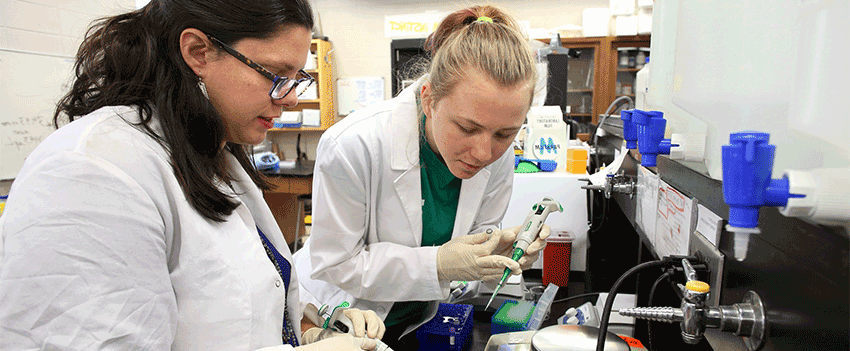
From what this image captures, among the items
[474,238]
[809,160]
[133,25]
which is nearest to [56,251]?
[133,25]

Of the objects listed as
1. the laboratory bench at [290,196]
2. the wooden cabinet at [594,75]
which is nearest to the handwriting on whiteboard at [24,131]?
the laboratory bench at [290,196]

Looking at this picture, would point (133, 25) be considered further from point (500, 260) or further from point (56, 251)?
point (500, 260)

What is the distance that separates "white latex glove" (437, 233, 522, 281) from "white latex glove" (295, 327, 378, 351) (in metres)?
0.36

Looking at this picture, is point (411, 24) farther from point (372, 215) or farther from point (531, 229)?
point (531, 229)

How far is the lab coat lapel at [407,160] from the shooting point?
4.40 ft

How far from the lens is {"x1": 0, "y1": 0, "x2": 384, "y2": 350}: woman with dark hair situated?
0.53m

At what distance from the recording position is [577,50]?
5227 millimetres

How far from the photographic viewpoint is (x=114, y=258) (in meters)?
0.55

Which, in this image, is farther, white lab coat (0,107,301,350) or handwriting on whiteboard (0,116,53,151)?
handwriting on whiteboard (0,116,53,151)

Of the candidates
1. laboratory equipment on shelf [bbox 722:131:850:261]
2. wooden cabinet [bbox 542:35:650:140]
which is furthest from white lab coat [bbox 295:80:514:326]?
wooden cabinet [bbox 542:35:650:140]

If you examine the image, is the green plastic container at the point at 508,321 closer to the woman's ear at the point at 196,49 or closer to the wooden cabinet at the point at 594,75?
the woman's ear at the point at 196,49

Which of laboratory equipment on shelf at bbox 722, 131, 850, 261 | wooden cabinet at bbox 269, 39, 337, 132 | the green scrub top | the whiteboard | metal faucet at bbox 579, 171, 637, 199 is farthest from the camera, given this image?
wooden cabinet at bbox 269, 39, 337, 132

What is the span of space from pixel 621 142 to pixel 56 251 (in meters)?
2.04

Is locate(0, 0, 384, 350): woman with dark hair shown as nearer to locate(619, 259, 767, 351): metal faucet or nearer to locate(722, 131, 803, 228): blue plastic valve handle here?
locate(619, 259, 767, 351): metal faucet
